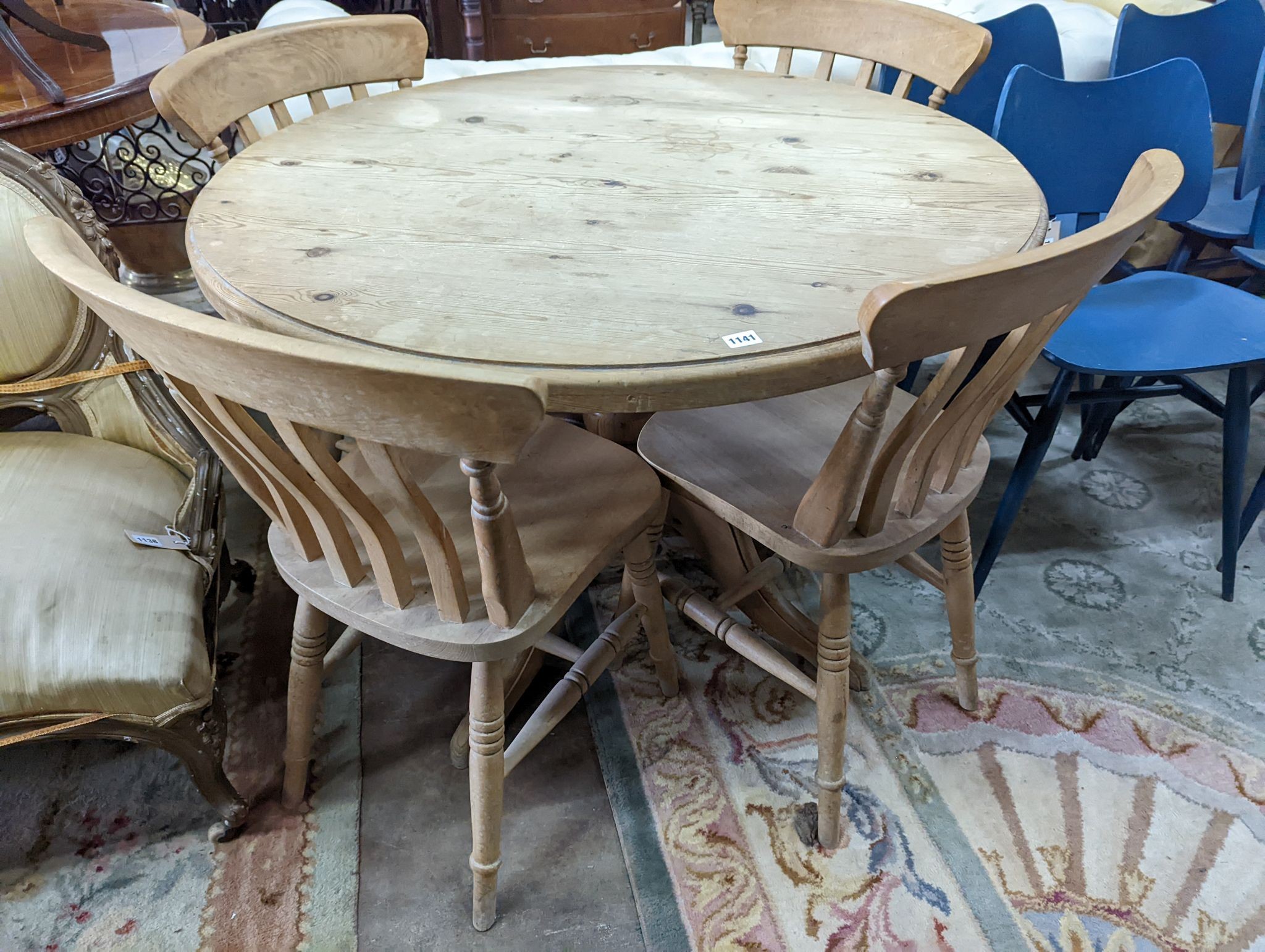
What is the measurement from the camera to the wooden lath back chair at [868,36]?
63.3 inches

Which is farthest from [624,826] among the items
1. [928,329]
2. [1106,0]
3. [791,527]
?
[1106,0]

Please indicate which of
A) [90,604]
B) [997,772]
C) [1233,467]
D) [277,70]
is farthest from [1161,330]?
[90,604]

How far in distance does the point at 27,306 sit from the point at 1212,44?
112 inches

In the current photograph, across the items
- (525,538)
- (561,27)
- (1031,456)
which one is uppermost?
(561,27)

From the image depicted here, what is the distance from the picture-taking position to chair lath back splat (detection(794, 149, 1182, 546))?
76 cm

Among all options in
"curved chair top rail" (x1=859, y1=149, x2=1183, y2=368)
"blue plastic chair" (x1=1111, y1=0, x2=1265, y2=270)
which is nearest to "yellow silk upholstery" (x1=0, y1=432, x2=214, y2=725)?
"curved chair top rail" (x1=859, y1=149, x2=1183, y2=368)

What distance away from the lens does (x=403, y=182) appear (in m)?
1.20

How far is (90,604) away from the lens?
1.12 meters

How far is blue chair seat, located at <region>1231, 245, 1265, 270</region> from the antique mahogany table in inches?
36.0

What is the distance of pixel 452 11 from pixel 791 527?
334 cm

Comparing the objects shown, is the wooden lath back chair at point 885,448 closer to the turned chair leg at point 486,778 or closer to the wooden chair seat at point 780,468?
the wooden chair seat at point 780,468

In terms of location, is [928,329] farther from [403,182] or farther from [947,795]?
[947,795]

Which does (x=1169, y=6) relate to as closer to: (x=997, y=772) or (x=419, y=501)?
(x=997, y=772)

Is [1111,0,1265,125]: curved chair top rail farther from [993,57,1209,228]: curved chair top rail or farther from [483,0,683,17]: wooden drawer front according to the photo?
[483,0,683,17]: wooden drawer front
